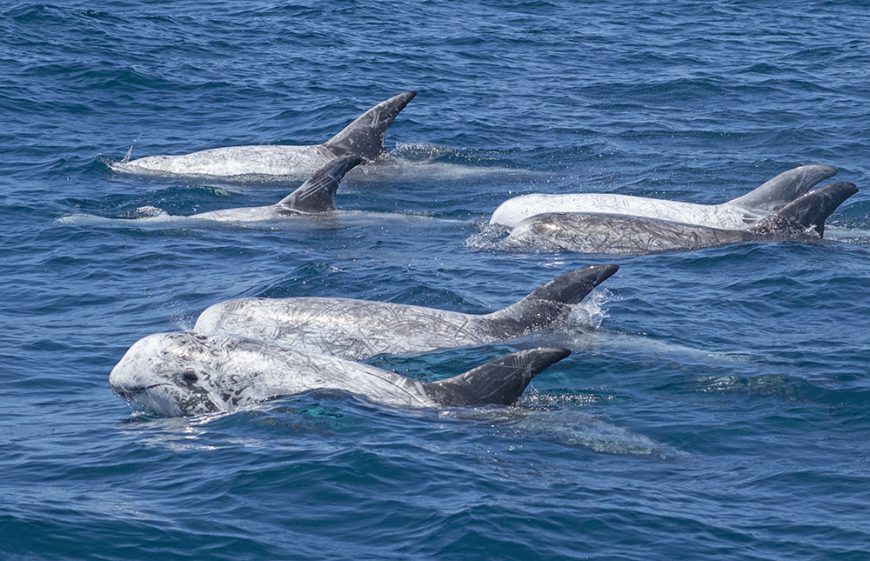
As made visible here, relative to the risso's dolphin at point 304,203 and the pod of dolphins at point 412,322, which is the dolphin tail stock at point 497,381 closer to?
the pod of dolphins at point 412,322

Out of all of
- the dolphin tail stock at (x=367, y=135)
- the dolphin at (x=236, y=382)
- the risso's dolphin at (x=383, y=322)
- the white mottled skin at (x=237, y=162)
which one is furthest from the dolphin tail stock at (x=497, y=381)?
the white mottled skin at (x=237, y=162)

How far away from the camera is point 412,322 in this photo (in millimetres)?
17828

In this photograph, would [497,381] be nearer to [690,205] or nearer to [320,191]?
[320,191]

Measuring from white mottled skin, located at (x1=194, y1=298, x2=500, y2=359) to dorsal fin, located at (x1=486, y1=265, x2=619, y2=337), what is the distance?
137 mm

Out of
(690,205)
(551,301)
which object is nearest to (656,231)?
(690,205)

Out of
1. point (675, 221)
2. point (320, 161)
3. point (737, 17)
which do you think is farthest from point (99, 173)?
point (737, 17)

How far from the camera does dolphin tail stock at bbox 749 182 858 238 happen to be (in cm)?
2238

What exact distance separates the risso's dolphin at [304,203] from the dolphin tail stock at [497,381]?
33.6ft

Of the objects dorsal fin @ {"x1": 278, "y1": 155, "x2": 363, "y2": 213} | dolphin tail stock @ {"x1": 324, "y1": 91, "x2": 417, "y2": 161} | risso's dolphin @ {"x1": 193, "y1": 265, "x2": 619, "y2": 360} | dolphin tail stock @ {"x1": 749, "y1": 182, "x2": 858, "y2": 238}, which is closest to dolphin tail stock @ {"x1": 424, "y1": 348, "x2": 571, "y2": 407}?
risso's dolphin @ {"x1": 193, "y1": 265, "x2": 619, "y2": 360}

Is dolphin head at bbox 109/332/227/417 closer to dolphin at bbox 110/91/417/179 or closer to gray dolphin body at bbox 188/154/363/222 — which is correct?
gray dolphin body at bbox 188/154/363/222

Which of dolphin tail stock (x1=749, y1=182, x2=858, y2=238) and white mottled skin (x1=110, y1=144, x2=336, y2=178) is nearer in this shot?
dolphin tail stock (x1=749, y1=182, x2=858, y2=238)

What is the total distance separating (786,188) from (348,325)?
9.55 meters

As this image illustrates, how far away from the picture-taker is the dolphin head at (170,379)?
14867 mm

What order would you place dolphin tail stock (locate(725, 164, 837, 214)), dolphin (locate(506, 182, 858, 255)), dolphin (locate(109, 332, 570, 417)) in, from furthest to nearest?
dolphin tail stock (locate(725, 164, 837, 214)) < dolphin (locate(506, 182, 858, 255)) < dolphin (locate(109, 332, 570, 417))
